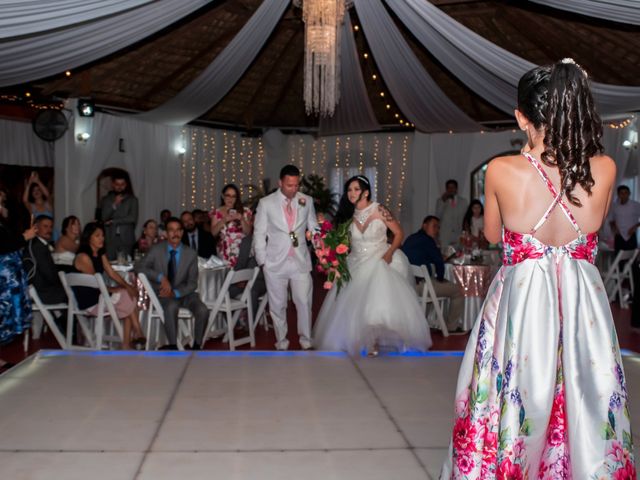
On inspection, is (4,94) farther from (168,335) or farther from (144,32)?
(168,335)

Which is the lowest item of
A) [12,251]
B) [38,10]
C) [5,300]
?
[5,300]

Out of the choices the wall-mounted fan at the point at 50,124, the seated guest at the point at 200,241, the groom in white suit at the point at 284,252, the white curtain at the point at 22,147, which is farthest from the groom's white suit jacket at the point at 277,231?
the white curtain at the point at 22,147

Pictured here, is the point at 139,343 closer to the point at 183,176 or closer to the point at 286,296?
the point at 286,296

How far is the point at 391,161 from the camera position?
49.8ft

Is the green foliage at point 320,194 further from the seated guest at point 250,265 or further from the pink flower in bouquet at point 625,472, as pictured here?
the pink flower in bouquet at point 625,472

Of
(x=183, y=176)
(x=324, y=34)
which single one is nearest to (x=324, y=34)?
(x=324, y=34)

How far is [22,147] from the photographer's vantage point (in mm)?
10617

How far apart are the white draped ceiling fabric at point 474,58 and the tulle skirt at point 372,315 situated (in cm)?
202

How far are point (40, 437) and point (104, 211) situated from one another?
652cm

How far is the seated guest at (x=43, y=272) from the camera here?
6.51 m

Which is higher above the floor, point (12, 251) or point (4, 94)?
point (4, 94)

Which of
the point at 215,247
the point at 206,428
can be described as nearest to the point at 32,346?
the point at 215,247

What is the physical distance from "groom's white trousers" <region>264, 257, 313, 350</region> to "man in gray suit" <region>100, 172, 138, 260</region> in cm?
378

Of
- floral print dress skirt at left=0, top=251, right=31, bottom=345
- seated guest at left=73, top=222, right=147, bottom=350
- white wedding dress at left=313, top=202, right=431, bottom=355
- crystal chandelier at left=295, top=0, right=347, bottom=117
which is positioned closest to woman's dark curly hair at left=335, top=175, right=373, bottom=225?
white wedding dress at left=313, top=202, right=431, bottom=355
